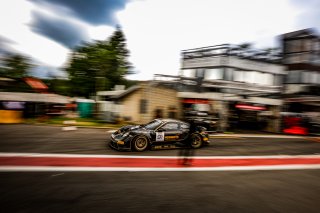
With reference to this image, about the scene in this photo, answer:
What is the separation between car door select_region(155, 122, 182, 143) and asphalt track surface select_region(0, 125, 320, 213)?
1.87 feet

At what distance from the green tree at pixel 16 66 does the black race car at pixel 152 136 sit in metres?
50.6

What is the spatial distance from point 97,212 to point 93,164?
11.5 ft

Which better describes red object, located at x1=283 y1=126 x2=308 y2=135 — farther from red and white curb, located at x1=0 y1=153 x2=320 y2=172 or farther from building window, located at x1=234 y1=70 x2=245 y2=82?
red and white curb, located at x1=0 y1=153 x2=320 y2=172

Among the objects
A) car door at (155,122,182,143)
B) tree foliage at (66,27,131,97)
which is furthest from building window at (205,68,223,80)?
tree foliage at (66,27,131,97)

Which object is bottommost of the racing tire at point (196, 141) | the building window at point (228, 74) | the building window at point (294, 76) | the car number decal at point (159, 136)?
the racing tire at point (196, 141)

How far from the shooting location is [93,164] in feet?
25.6

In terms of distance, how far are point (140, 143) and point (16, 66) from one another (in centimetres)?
5272

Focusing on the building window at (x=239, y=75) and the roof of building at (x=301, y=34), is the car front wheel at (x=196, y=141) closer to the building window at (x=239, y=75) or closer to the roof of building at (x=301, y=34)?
the building window at (x=239, y=75)

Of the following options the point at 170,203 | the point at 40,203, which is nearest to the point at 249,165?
the point at 170,203

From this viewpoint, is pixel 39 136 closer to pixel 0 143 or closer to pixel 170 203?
pixel 0 143

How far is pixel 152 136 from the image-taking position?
10305 mm

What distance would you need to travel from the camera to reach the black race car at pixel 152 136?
9.94 meters

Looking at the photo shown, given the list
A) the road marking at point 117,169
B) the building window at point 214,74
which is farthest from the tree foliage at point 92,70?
the road marking at point 117,169

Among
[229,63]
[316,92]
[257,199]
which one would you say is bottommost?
[257,199]
